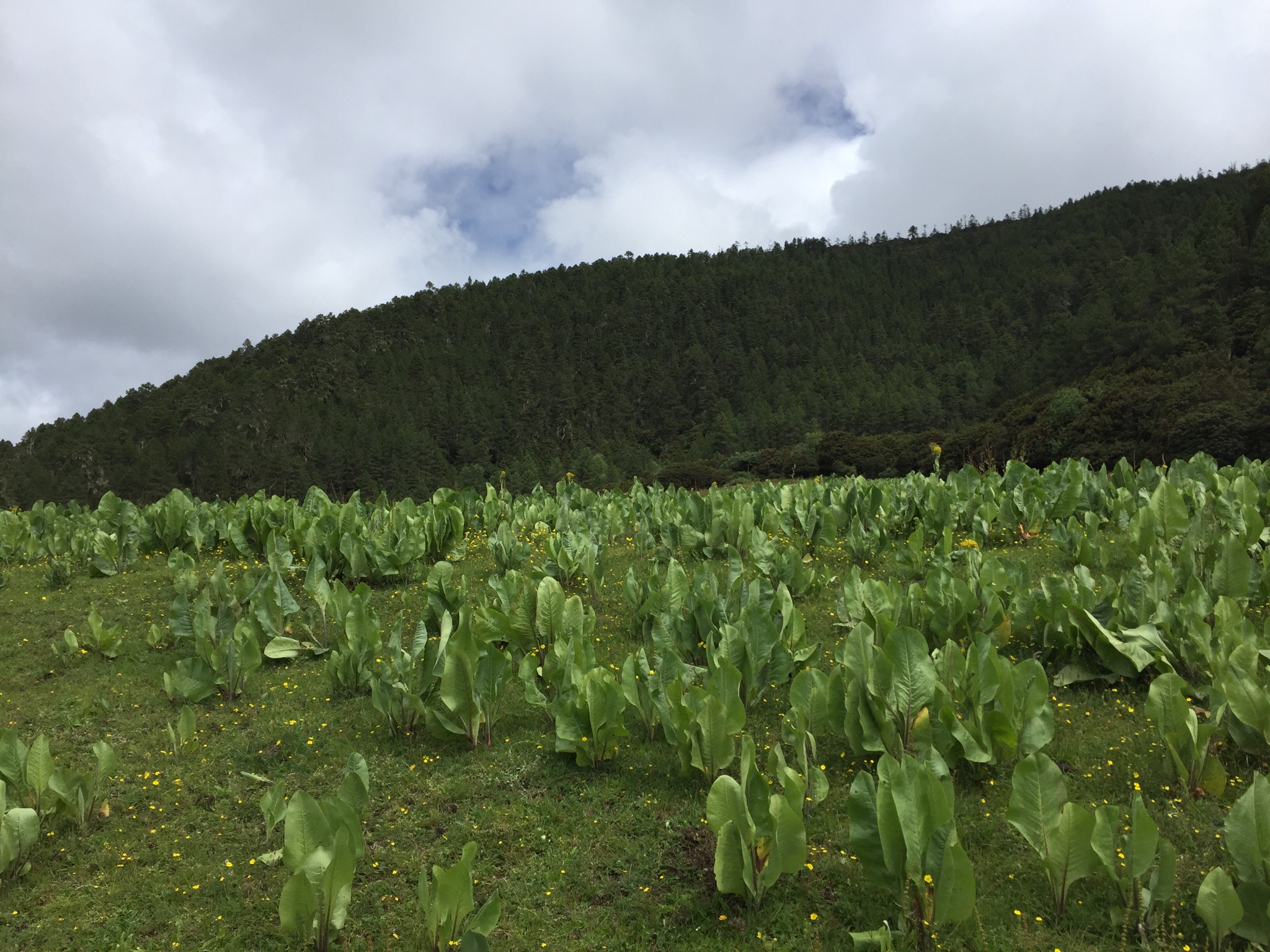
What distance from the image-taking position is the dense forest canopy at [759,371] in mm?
47125

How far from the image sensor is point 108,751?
14.7 ft

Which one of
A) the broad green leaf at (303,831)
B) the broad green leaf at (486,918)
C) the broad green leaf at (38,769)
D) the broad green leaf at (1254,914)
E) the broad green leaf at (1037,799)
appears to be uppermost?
the broad green leaf at (38,769)

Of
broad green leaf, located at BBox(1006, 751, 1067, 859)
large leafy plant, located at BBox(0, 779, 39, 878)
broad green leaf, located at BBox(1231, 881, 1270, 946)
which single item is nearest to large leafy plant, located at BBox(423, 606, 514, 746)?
large leafy plant, located at BBox(0, 779, 39, 878)

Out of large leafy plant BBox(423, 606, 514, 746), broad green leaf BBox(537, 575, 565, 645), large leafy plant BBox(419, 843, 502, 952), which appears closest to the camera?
large leafy plant BBox(419, 843, 502, 952)

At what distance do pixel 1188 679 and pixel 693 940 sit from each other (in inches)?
158

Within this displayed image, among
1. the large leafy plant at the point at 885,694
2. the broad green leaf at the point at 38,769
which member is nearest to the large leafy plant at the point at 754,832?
the large leafy plant at the point at 885,694

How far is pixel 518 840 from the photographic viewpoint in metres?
4.18

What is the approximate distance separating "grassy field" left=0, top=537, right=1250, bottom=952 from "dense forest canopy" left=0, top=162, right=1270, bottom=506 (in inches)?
1008

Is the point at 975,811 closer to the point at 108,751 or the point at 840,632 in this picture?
the point at 840,632

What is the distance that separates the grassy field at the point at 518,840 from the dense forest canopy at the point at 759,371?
25611mm

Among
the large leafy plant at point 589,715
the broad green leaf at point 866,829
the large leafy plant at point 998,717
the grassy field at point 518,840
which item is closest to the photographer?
the broad green leaf at point 866,829

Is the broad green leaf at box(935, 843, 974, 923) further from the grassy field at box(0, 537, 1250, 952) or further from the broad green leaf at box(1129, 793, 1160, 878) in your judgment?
the broad green leaf at box(1129, 793, 1160, 878)

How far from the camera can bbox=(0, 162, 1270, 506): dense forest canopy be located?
47.1 m

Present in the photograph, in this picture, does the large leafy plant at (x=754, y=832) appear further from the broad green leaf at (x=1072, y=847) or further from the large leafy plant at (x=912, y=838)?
the broad green leaf at (x=1072, y=847)
